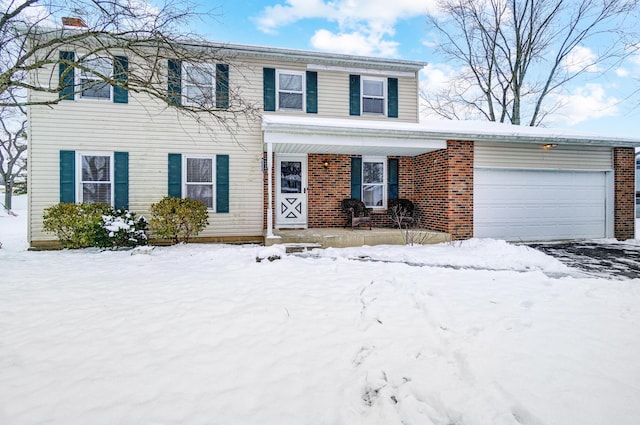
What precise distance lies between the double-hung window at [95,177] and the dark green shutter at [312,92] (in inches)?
215

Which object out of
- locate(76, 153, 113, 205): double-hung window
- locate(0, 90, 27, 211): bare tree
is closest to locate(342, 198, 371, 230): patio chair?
locate(76, 153, 113, 205): double-hung window

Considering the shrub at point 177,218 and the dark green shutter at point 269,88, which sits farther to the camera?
the dark green shutter at point 269,88

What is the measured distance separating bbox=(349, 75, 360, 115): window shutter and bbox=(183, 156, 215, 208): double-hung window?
170 inches

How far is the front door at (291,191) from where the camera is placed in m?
9.22

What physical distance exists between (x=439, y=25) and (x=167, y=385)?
68.9ft

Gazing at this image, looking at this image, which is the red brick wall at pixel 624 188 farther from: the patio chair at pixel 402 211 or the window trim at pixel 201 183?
the window trim at pixel 201 183

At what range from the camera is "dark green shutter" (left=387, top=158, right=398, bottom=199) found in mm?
9938

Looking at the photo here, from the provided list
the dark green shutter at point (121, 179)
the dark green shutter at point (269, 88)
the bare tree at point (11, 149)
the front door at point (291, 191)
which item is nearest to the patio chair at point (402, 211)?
the front door at point (291, 191)

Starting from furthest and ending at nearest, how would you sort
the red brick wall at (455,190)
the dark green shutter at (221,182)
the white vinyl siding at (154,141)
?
the dark green shutter at (221,182), the red brick wall at (455,190), the white vinyl siding at (154,141)

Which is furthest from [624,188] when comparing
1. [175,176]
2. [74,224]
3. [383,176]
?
[74,224]

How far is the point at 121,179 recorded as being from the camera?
8.22 meters

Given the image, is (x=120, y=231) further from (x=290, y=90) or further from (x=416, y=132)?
(x=416, y=132)

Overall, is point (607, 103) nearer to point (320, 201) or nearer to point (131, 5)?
point (320, 201)

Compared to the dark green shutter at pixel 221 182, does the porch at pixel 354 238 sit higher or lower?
lower
